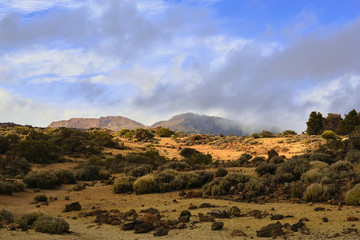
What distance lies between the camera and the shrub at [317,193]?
11797mm

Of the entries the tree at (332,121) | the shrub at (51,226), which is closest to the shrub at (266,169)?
the shrub at (51,226)

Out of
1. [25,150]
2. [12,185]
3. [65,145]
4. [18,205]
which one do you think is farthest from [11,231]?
[65,145]

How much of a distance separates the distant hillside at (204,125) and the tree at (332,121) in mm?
90964

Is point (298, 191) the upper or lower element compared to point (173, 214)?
upper

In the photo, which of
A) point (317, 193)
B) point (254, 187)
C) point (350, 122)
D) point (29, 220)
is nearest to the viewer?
point (29, 220)

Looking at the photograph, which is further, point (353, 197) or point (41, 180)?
point (41, 180)

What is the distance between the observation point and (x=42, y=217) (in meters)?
9.41

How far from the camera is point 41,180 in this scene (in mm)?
18844

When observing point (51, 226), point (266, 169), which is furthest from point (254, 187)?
point (51, 226)

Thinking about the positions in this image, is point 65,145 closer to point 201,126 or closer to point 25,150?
point 25,150

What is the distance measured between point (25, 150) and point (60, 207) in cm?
1994

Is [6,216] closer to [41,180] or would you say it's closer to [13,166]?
[41,180]

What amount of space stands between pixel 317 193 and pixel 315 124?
53.3 m

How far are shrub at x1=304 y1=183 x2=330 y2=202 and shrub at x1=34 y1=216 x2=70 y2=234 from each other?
8647 millimetres
